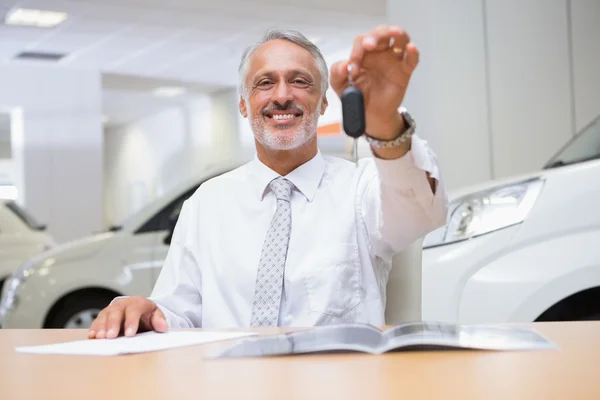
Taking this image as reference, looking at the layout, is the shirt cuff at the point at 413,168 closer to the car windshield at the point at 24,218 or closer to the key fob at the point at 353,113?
the key fob at the point at 353,113

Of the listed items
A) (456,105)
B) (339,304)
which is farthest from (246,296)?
(456,105)

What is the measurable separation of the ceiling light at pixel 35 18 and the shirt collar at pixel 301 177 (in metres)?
7.62

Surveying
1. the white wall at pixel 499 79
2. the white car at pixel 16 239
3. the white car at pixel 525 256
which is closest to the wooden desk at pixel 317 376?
the white car at pixel 525 256

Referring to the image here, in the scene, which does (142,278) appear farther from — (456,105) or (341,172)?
(341,172)

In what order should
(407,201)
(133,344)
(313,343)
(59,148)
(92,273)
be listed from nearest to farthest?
(313,343) → (133,344) → (407,201) → (92,273) → (59,148)

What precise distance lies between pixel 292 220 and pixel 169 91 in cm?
1309

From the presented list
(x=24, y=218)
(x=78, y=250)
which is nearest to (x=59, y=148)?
(x=24, y=218)

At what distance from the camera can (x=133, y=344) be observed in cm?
131

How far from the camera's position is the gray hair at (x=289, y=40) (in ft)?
7.06

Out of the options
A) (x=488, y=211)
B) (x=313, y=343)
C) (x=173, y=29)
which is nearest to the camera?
(x=313, y=343)

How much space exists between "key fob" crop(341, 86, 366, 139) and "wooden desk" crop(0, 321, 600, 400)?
361 millimetres

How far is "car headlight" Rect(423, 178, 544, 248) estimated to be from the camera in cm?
266

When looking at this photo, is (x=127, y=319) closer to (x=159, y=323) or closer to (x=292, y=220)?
(x=159, y=323)

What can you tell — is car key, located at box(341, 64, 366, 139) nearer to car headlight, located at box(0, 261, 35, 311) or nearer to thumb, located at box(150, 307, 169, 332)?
thumb, located at box(150, 307, 169, 332)
